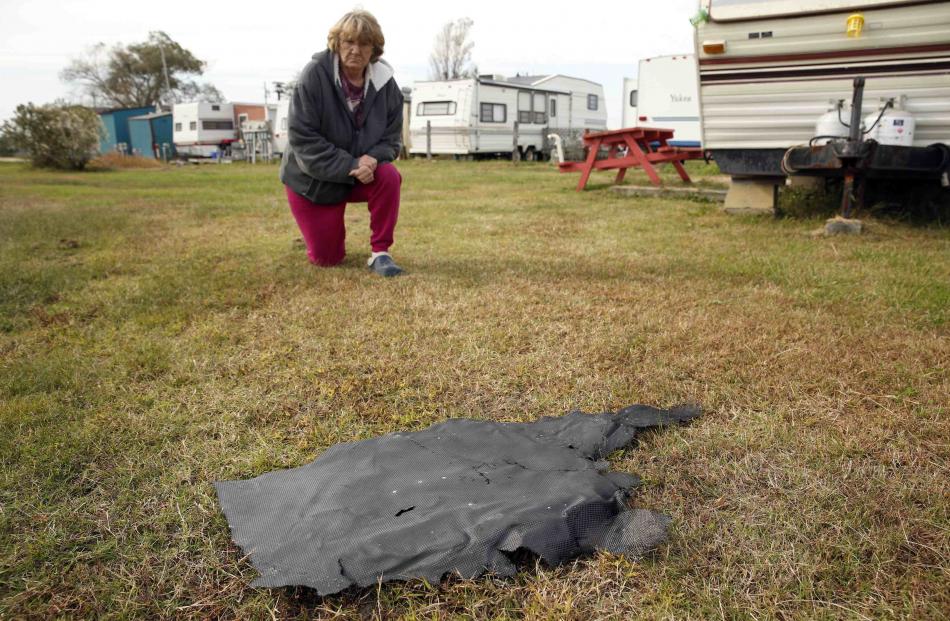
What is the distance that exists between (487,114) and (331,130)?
586 inches

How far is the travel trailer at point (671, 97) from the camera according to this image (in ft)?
44.0

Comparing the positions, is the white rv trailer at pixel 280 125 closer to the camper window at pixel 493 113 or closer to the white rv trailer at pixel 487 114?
the white rv trailer at pixel 487 114

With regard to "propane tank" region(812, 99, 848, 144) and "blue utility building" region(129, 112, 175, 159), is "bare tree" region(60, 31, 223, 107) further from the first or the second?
"propane tank" region(812, 99, 848, 144)

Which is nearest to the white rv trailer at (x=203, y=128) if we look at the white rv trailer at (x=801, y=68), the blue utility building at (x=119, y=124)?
the blue utility building at (x=119, y=124)

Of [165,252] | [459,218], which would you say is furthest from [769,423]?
A: [459,218]

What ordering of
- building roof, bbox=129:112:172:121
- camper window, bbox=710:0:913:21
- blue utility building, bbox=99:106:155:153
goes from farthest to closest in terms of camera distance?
blue utility building, bbox=99:106:155:153 < building roof, bbox=129:112:172:121 < camper window, bbox=710:0:913:21

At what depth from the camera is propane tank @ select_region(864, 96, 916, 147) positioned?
4652 mm

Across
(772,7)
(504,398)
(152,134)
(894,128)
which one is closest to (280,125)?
(152,134)

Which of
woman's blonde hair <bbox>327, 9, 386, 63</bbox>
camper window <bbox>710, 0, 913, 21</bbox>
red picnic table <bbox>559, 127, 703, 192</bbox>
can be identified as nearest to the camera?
woman's blonde hair <bbox>327, 9, 386, 63</bbox>

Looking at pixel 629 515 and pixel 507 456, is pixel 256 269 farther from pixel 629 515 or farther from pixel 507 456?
pixel 629 515

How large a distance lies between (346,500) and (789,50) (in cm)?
514

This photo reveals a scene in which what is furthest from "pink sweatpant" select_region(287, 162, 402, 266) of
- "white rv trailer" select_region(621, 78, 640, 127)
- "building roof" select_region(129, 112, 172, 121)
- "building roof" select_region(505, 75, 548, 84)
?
"building roof" select_region(129, 112, 172, 121)

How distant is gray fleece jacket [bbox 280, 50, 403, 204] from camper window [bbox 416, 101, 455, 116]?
47.5 ft

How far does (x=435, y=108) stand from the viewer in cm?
1809
